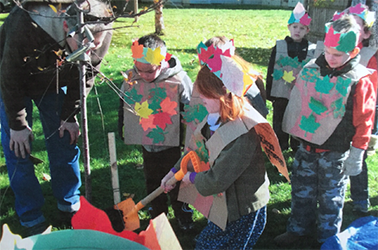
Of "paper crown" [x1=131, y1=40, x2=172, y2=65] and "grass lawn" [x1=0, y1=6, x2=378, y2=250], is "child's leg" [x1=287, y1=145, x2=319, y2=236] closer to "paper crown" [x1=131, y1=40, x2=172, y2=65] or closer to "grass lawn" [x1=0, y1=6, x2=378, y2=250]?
"grass lawn" [x1=0, y1=6, x2=378, y2=250]

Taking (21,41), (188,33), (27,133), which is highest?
(21,41)

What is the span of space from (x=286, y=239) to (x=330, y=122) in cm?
102

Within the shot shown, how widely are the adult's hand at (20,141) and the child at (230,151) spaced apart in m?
1.12

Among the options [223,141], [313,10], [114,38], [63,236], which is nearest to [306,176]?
[223,141]

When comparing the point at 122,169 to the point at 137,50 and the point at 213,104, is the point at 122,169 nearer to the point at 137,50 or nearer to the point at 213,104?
the point at 137,50

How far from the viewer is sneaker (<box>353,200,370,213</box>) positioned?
335cm

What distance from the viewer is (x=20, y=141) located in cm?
259

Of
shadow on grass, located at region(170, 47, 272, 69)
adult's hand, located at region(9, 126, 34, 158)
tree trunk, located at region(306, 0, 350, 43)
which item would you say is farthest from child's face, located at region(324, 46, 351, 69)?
tree trunk, located at region(306, 0, 350, 43)

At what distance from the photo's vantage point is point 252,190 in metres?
2.02

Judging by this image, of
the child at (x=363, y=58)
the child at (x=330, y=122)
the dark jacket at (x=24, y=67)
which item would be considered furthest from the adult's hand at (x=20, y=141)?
the child at (x=363, y=58)

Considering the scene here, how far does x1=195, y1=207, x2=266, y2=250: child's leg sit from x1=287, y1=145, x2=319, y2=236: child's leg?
750mm

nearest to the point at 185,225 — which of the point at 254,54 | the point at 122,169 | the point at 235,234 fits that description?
the point at 235,234

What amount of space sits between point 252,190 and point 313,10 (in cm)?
809

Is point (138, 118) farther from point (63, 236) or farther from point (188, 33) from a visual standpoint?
point (188, 33)
